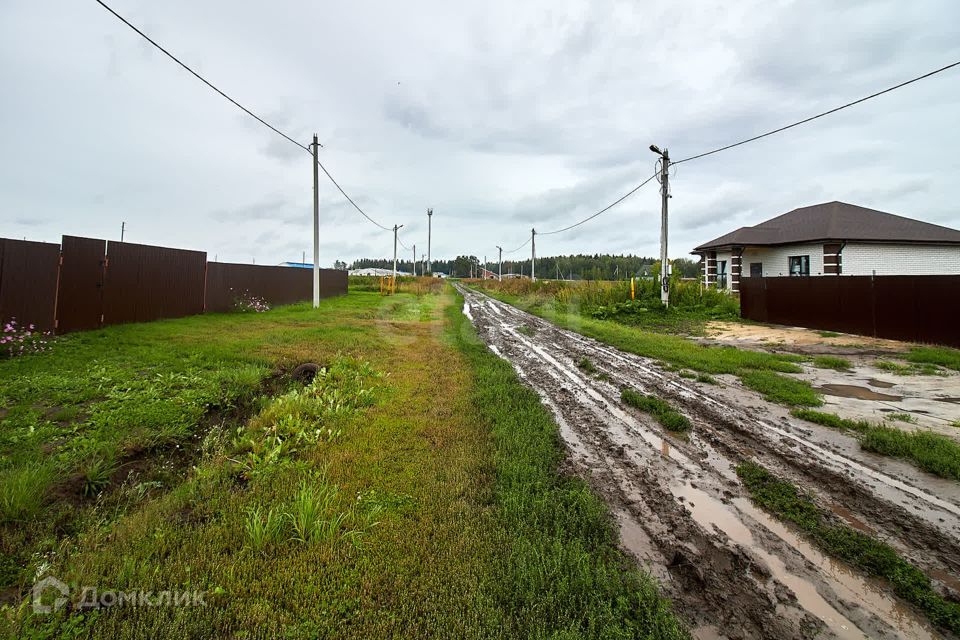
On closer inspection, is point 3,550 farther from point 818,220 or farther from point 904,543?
point 818,220

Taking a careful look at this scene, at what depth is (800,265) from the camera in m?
20.6

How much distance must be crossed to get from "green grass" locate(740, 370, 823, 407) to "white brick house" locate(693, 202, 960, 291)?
Result: 1552 centimetres

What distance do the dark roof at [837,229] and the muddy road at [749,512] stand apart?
66.4 feet

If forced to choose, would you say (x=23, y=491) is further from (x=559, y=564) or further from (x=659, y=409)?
(x=659, y=409)

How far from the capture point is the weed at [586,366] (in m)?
7.21

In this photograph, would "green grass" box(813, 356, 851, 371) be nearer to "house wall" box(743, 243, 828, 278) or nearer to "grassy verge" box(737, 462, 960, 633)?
"grassy verge" box(737, 462, 960, 633)

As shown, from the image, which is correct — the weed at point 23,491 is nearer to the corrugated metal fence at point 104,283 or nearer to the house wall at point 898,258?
the corrugated metal fence at point 104,283

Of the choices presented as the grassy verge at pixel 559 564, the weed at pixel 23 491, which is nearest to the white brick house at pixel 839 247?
the grassy verge at pixel 559 564

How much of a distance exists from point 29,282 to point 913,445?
12.9m

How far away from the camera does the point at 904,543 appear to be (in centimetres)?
246

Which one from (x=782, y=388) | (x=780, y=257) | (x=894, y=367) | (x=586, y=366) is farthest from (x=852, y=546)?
(x=780, y=257)

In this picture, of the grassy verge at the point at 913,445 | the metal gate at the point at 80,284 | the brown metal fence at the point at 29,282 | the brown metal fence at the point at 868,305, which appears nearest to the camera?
the grassy verge at the point at 913,445

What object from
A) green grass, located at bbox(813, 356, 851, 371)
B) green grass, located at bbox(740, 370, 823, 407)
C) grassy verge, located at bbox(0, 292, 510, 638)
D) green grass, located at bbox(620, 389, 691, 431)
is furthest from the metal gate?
green grass, located at bbox(813, 356, 851, 371)

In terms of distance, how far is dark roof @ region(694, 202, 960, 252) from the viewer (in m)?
18.9
